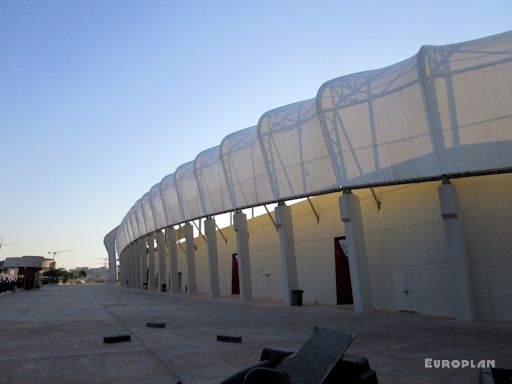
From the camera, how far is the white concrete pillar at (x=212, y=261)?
33875 millimetres

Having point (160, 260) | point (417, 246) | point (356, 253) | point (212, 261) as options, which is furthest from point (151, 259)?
point (417, 246)

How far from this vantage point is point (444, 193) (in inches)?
673

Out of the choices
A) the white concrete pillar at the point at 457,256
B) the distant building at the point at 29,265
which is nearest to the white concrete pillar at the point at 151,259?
the distant building at the point at 29,265

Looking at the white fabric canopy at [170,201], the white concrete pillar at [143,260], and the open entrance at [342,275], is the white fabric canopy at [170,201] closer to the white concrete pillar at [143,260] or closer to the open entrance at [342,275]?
the white concrete pillar at [143,260]

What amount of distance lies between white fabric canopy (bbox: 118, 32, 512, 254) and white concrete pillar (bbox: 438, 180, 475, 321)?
101 centimetres

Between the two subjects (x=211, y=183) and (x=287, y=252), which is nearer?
(x=287, y=252)

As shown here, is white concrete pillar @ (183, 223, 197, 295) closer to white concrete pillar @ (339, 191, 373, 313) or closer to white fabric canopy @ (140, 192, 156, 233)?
white fabric canopy @ (140, 192, 156, 233)

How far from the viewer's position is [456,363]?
28.3ft

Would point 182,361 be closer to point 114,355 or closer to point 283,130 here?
point 114,355

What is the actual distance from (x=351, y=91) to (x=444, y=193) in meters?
6.74

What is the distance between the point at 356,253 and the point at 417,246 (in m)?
3.10

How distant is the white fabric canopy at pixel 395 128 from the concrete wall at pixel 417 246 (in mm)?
2255

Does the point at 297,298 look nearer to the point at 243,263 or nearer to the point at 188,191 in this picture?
the point at 243,263

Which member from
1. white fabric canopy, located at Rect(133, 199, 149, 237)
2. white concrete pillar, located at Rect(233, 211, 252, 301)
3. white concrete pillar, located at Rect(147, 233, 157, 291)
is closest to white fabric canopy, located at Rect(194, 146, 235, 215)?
white concrete pillar, located at Rect(233, 211, 252, 301)
